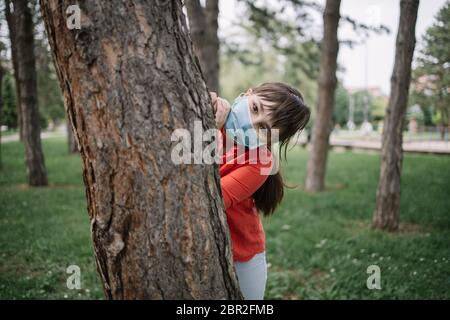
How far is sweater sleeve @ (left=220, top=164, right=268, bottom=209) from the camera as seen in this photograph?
157 centimetres

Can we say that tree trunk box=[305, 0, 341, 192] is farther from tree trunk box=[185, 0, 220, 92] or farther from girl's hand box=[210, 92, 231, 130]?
girl's hand box=[210, 92, 231, 130]

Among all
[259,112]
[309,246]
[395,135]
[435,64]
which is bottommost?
[309,246]

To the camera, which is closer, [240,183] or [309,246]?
[240,183]

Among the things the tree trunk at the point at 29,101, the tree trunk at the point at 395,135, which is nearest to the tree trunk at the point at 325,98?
the tree trunk at the point at 395,135

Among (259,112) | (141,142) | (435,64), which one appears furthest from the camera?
(435,64)

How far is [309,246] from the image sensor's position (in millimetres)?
4648

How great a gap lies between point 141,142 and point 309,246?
387 centimetres

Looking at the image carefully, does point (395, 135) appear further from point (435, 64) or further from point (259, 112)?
point (435, 64)

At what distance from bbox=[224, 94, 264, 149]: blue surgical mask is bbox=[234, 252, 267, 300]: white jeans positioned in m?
0.61

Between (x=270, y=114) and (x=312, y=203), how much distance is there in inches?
216

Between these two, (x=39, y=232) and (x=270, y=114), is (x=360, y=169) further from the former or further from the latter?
(x=270, y=114)

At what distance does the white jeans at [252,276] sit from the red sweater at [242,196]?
0.04 meters

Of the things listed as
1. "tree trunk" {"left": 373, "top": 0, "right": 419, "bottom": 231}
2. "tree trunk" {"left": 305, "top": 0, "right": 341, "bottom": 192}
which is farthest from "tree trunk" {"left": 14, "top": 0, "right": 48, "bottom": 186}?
"tree trunk" {"left": 373, "top": 0, "right": 419, "bottom": 231}

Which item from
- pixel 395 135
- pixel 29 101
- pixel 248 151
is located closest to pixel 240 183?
pixel 248 151
